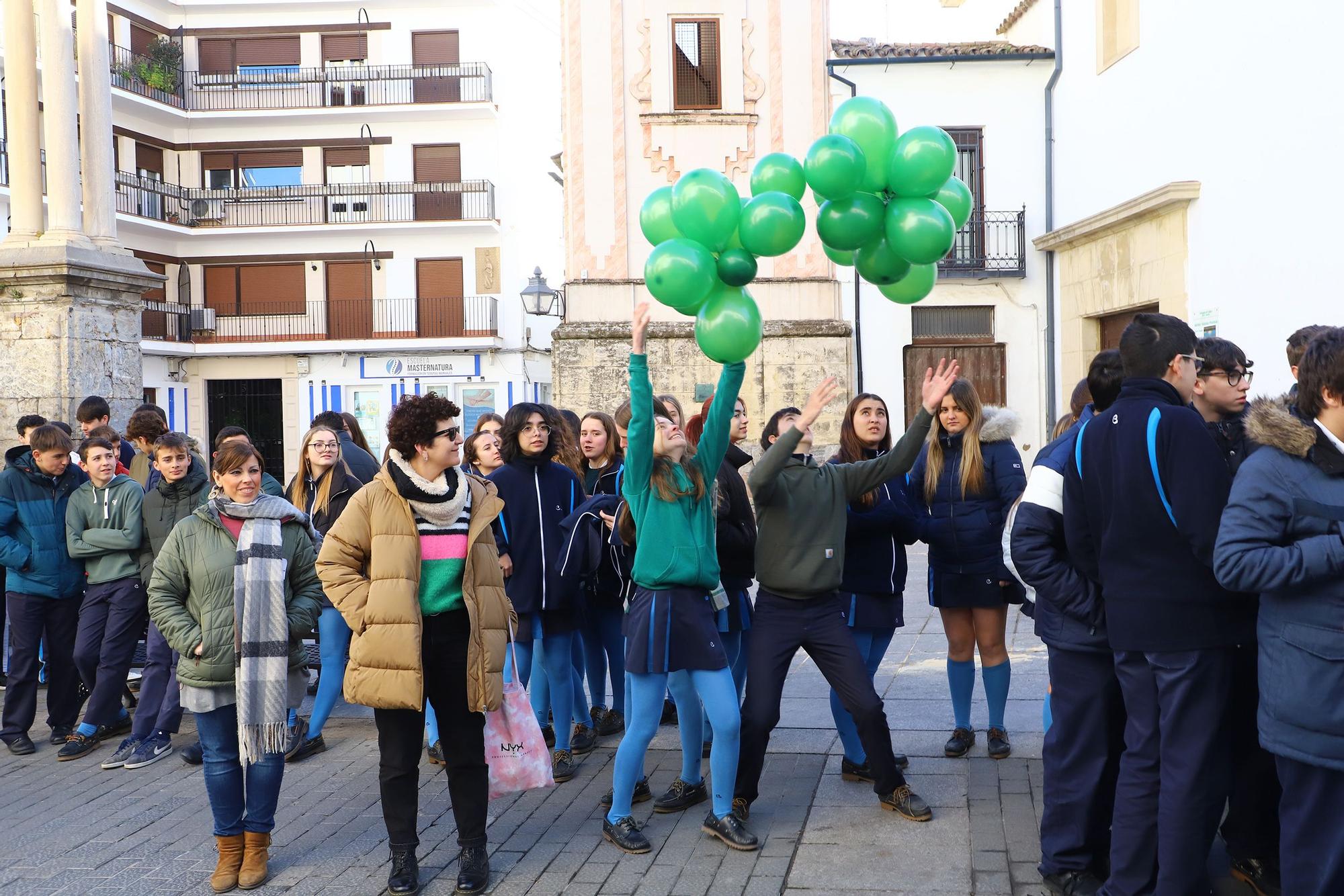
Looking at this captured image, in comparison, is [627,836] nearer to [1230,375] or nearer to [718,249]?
[718,249]

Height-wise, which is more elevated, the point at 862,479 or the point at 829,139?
the point at 829,139

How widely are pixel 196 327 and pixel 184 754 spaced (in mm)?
29505

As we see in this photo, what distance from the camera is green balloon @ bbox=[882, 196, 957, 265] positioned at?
466 cm

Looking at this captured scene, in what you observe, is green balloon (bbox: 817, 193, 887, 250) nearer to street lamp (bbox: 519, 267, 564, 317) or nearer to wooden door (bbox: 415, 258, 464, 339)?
street lamp (bbox: 519, 267, 564, 317)

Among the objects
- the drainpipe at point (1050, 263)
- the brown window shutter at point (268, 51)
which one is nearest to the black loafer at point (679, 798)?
the drainpipe at point (1050, 263)

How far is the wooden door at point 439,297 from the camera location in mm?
33312

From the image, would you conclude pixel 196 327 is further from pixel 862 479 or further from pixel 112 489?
pixel 862 479

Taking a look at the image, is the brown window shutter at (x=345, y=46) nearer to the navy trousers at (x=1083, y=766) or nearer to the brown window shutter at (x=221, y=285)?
the brown window shutter at (x=221, y=285)

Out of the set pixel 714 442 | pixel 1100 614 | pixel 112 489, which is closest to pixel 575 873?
pixel 714 442

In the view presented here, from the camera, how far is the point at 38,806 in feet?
18.2

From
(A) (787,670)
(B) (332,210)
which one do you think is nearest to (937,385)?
(A) (787,670)

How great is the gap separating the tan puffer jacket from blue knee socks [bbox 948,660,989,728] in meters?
2.47

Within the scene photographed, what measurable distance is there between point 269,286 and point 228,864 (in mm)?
31486

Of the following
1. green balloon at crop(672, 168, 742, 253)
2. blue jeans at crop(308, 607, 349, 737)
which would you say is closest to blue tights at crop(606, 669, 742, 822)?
green balloon at crop(672, 168, 742, 253)
